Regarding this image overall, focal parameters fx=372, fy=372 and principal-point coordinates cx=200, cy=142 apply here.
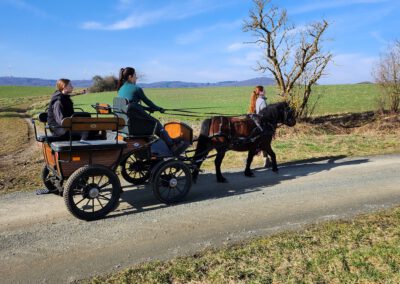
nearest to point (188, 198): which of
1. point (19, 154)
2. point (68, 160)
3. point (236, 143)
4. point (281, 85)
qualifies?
point (236, 143)

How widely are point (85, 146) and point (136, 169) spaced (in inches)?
70.0

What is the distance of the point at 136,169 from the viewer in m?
7.55

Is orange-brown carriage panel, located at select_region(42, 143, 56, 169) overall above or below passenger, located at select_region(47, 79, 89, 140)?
below

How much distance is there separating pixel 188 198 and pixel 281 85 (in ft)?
44.2

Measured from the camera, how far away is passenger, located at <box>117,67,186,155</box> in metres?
6.70

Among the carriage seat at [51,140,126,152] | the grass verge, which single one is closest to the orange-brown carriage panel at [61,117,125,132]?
the carriage seat at [51,140,126,152]

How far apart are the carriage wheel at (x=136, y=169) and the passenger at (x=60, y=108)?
1214 mm

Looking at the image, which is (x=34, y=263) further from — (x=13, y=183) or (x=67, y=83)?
(x=13, y=183)

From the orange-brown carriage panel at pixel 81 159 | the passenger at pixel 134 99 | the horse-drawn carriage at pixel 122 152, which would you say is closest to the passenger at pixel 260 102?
the horse-drawn carriage at pixel 122 152

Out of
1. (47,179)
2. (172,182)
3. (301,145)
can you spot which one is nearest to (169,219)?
(172,182)

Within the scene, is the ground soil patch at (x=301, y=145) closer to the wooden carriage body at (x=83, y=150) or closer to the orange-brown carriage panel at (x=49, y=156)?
the orange-brown carriage panel at (x=49, y=156)

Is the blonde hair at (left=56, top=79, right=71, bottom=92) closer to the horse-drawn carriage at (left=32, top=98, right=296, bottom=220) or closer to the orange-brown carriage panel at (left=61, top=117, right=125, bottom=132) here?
the horse-drawn carriage at (left=32, top=98, right=296, bottom=220)

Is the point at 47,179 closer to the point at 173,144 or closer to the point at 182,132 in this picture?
the point at 173,144

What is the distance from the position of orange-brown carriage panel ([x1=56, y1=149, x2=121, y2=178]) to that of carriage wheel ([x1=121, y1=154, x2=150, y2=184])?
30.8 inches
